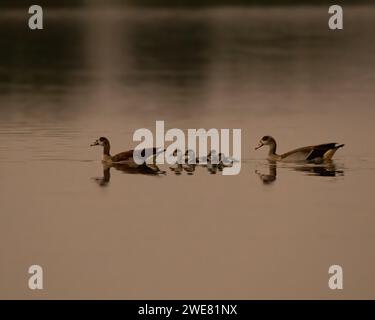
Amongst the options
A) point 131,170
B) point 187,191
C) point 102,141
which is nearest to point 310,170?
point 187,191

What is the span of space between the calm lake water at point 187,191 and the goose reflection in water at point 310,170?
0.18ft

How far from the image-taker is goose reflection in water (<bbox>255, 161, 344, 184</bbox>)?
1608 cm

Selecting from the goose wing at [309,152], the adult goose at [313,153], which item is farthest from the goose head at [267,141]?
the goose wing at [309,152]

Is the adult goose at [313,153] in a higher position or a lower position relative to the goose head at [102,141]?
lower

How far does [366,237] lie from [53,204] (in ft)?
11.7

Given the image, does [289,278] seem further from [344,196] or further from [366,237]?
[344,196]

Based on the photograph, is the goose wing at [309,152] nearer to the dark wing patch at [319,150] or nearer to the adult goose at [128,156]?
the dark wing patch at [319,150]

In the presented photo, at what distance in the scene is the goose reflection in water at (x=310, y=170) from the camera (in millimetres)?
16078

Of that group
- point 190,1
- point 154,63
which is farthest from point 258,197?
point 190,1

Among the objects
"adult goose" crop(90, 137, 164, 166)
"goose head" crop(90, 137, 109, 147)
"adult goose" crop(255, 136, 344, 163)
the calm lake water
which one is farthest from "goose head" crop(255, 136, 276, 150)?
"goose head" crop(90, 137, 109, 147)

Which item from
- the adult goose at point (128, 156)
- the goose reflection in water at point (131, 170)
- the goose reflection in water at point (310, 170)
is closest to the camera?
the goose reflection in water at point (310, 170)

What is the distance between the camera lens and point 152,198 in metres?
14.8

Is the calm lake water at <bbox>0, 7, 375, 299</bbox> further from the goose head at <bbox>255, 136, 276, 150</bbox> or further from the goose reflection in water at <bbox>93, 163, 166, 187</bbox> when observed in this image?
the goose head at <bbox>255, 136, 276, 150</bbox>

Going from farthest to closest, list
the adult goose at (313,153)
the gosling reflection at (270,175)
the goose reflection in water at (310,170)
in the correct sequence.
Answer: the adult goose at (313,153) → the goose reflection in water at (310,170) → the gosling reflection at (270,175)
